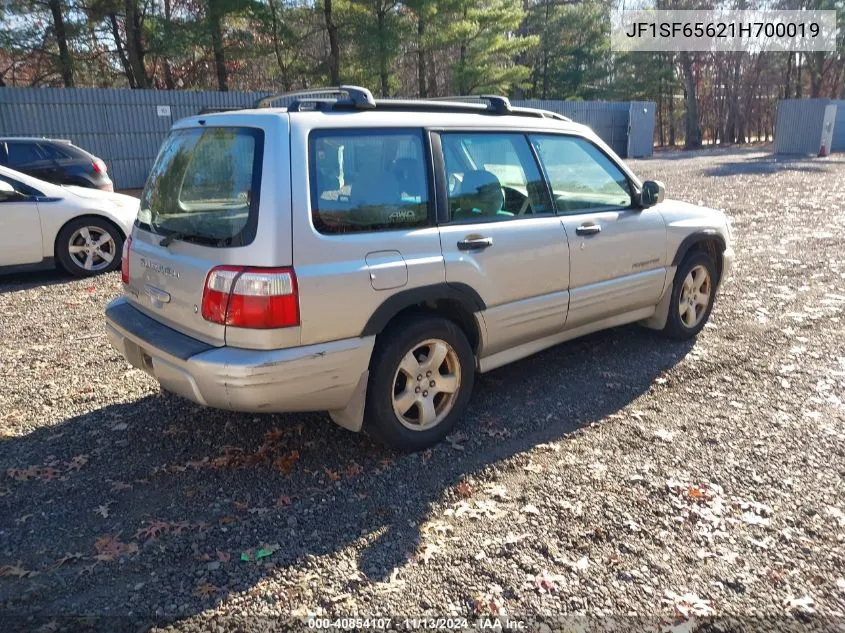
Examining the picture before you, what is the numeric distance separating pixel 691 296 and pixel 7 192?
708 centimetres

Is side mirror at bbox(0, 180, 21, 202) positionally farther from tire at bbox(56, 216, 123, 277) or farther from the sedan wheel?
the sedan wheel

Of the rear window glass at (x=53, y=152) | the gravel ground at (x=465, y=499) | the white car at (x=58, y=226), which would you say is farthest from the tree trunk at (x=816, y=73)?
the white car at (x=58, y=226)

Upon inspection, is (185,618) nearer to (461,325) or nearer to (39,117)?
(461,325)

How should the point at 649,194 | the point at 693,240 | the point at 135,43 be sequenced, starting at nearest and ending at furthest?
the point at 649,194 → the point at 693,240 → the point at 135,43

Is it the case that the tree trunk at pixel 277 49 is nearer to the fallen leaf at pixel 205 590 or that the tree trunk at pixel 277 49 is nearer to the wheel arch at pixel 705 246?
the wheel arch at pixel 705 246

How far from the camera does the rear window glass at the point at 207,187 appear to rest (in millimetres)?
3291

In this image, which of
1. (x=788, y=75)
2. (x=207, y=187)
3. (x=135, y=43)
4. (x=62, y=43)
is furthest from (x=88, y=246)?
(x=788, y=75)

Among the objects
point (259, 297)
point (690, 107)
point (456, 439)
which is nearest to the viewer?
point (259, 297)

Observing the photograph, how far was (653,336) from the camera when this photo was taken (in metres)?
5.73

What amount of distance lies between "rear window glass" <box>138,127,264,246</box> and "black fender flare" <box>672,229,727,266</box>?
11.0 feet

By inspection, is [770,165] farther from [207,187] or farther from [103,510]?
[103,510]

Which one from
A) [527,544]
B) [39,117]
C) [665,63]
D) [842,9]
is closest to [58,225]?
[527,544]

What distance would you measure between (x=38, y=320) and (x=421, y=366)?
4.41 metres

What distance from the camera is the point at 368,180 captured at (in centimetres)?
356
